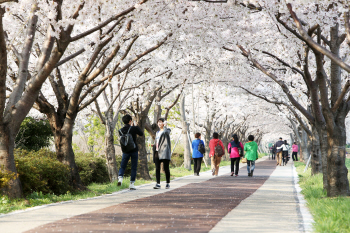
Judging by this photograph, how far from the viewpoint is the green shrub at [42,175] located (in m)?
8.88

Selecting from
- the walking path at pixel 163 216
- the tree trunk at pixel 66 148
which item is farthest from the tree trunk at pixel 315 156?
the tree trunk at pixel 66 148

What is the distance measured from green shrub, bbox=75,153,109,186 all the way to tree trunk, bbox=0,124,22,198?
5.92m

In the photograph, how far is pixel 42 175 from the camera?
30.7 ft

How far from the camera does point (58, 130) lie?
1086 cm

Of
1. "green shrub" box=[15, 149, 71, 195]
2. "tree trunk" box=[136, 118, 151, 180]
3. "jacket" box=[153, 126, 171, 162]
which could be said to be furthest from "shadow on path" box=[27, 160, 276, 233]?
"tree trunk" box=[136, 118, 151, 180]

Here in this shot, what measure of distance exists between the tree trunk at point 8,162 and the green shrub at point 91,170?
5921 millimetres

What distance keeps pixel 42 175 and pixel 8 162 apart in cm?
130

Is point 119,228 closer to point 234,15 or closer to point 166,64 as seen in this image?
point 234,15

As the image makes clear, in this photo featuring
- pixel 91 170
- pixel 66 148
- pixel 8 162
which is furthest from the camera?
pixel 91 170

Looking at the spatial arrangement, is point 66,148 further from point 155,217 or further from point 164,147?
point 155,217

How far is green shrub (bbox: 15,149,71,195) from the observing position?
29.1 ft

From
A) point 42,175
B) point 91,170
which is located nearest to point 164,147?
point 42,175

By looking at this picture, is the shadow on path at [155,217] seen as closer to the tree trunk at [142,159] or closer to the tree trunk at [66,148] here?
the tree trunk at [66,148]

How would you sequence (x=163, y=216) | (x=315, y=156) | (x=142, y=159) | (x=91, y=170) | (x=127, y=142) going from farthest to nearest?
1. (x=315, y=156)
2. (x=142, y=159)
3. (x=91, y=170)
4. (x=127, y=142)
5. (x=163, y=216)
